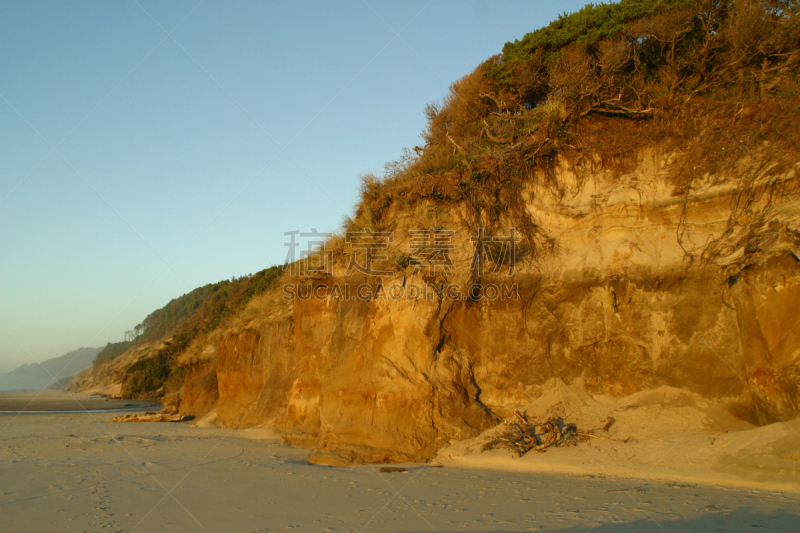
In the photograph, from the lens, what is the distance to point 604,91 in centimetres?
1070

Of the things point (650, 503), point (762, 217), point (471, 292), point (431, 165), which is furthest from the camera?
point (431, 165)

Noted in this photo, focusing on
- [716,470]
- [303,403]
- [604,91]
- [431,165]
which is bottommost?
[716,470]

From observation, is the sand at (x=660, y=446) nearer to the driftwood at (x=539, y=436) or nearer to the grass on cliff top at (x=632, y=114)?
the driftwood at (x=539, y=436)

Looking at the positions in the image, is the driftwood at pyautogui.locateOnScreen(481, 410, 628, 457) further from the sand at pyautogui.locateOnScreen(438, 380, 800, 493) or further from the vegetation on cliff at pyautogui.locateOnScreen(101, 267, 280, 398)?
the vegetation on cliff at pyautogui.locateOnScreen(101, 267, 280, 398)

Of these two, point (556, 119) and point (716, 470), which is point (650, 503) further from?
point (556, 119)

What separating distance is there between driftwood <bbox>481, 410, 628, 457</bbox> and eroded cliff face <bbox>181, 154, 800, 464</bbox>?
26.1 inches

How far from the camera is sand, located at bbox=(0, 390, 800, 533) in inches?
204

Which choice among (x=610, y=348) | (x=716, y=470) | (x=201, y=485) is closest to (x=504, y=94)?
(x=610, y=348)

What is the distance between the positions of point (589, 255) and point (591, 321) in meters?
1.37

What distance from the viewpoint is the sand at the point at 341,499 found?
5.19m

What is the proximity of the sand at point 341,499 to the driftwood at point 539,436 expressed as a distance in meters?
0.81

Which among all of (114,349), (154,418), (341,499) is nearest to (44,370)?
(114,349)

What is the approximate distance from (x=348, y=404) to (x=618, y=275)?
600cm

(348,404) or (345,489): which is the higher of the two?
(348,404)
